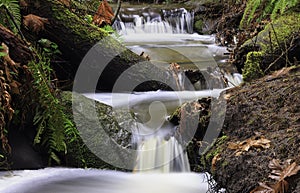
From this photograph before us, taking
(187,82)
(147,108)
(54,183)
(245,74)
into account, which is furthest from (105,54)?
(54,183)

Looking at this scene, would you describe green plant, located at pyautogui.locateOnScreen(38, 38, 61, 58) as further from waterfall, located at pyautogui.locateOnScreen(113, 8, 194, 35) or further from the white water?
waterfall, located at pyautogui.locateOnScreen(113, 8, 194, 35)

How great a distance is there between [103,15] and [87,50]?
0.97 metres

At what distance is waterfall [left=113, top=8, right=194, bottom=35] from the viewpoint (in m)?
9.98

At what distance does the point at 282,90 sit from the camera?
9.43 feet

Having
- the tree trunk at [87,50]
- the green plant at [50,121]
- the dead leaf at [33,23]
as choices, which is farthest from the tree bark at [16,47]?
the tree trunk at [87,50]

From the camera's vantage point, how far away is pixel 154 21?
10508 millimetres

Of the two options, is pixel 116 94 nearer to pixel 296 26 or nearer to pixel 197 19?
pixel 296 26

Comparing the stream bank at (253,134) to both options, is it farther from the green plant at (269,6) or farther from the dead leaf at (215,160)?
the green plant at (269,6)

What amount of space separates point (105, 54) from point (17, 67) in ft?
5.15

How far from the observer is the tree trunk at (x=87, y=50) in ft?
15.3

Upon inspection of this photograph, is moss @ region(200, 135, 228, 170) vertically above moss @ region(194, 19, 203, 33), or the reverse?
moss @ region(194, 19, 203, 33)

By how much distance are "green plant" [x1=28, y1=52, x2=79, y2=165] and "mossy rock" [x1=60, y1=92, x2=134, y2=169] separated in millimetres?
92

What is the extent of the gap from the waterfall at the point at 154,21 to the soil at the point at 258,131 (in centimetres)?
694

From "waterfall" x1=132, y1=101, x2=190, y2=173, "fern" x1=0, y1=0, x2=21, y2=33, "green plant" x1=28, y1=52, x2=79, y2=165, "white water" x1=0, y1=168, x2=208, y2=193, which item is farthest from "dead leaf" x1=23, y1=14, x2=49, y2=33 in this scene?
"white water" x1=0, y1=168, x2=208, y2=193
